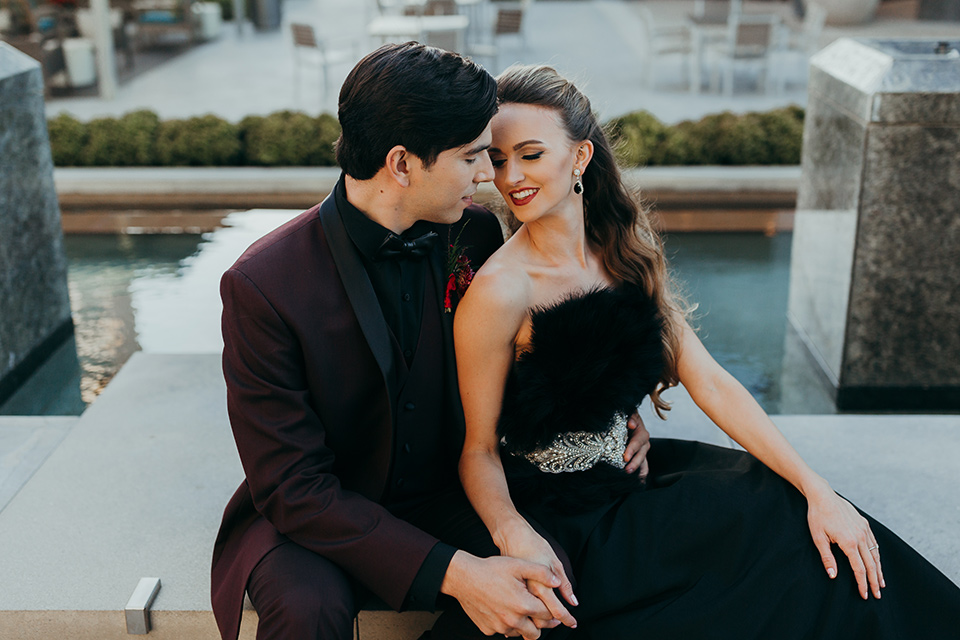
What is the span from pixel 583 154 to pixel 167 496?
1.61m

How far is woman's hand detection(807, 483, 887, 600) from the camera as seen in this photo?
2.06 meters

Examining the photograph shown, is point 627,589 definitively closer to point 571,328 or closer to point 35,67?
point 571,328

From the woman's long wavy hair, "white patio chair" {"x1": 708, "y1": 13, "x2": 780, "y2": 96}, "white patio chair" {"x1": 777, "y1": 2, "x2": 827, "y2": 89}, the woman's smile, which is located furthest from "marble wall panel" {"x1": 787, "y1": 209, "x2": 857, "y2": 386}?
"white patio chair" {"x1": 777, "y1": 2, "x2": 827, "y2": 89}

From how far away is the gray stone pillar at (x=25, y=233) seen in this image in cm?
406

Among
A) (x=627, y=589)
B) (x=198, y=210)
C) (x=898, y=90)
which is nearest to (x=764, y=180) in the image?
(x=898, y=90)

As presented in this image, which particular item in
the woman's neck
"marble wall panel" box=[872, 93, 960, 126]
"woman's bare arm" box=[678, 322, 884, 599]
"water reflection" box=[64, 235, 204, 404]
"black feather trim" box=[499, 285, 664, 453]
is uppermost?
"marble wall panel" box=[872, 93, 960, 126]

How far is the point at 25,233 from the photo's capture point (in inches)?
168

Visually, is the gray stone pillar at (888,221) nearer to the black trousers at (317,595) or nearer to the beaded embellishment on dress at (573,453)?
the beaded embellishment on dress at (573,453)

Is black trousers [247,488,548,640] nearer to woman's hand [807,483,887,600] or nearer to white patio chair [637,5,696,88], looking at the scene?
woman's hand [807,483,887,600]

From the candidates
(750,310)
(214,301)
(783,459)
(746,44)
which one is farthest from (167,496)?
(746,44)

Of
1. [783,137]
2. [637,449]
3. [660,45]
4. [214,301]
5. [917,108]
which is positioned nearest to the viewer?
[637,449]

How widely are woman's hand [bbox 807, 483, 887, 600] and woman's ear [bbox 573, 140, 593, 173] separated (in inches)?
39.3

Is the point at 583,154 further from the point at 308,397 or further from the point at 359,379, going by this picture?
the point at 308,397

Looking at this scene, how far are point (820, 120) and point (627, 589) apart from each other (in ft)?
9.62
